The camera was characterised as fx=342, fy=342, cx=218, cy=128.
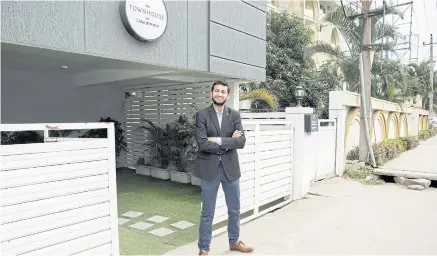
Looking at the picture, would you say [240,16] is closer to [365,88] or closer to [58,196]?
[365,88]

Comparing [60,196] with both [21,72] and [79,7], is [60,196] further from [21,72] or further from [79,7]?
[21,72]

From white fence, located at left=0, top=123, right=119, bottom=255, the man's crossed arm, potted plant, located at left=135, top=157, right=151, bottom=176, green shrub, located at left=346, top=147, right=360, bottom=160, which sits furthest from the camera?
green shrub, located at left=346, top=147, right=360, bottom=160

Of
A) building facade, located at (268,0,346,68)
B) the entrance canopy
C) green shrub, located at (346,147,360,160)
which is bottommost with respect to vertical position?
green shrub, located at (346,147,360,160)

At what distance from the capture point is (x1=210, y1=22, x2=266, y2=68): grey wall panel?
19.9 feet

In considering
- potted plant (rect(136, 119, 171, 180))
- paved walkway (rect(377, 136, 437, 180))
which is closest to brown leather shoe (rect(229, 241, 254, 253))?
potted plant (rect(136, 119, 171, 180))

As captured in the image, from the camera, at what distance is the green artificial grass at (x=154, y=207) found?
399cm

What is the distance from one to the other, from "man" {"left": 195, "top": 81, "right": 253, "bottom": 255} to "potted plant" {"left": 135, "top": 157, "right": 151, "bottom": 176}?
537 centimetres

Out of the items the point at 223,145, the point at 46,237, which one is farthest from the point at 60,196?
the point at 223,145

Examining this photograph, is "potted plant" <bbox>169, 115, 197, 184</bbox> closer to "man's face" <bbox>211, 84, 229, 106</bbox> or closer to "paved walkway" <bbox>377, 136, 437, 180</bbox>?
"man's face" <bbox>211, 84, 229, 106</bbox>

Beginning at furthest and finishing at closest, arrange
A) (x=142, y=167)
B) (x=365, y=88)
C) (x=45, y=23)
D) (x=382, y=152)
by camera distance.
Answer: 1. (x=382, y=152)
2. (x=365, y=88)
3. (x=142, y=167)
4. (x=45, y=23)

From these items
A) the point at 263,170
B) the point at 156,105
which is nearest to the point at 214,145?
A: the point at 263,170

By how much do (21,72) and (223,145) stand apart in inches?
242

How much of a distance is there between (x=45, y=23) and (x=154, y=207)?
3197 millimetres

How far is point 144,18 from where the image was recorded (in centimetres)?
473
